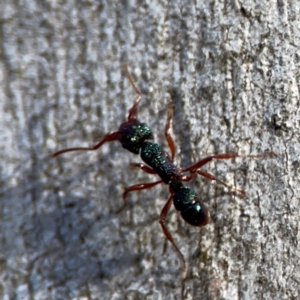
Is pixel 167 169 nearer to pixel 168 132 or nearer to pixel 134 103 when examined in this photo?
pixel 168 132

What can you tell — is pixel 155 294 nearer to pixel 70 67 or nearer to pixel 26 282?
pixel 26 282

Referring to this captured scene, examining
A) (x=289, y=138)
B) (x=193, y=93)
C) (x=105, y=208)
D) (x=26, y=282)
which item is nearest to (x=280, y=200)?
(x=289, y=138)

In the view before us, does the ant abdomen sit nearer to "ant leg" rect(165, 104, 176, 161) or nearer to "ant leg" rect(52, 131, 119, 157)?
"ant leg" rect(165, 104, 176, 161)

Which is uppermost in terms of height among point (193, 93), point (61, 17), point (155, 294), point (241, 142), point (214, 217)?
point (61, 17)

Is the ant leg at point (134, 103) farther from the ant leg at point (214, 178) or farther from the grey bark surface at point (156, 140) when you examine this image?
the ant leg at point (214, 178)

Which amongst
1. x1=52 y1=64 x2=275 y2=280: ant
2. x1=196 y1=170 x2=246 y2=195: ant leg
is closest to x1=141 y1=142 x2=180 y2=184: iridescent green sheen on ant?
x1=52 y1=64 x2=275 y2=280: ant

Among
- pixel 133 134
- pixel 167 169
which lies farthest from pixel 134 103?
pixel 167 169
